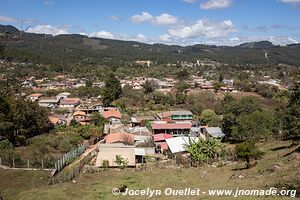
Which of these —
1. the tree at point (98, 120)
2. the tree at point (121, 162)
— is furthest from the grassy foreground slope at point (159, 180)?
the tree at point (98, 120)

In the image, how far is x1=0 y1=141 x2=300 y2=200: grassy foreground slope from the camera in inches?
703

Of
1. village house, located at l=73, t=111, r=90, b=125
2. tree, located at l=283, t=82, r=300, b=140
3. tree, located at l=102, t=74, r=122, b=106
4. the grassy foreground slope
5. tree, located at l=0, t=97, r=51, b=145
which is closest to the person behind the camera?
the grassy foreground slope

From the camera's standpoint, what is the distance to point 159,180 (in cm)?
2198

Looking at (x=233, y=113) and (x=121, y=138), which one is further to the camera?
(x=233, y=113)

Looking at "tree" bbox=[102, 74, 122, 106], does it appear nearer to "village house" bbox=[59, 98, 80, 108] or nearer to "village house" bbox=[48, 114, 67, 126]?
"village house" bbox=[59, 98, 80, 108]

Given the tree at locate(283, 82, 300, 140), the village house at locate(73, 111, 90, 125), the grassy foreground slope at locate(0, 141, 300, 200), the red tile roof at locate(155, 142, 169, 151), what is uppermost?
the tree at locate(283, 82, 300, 140)

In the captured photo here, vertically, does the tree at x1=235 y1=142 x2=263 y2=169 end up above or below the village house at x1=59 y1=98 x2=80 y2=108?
above

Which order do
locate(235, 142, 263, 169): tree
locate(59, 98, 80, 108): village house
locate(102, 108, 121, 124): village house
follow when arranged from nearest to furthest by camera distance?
locate(235, 142, 263, 169): tree < locate(102, 108, 121, 124): village house < locate(59, 98, 80, 108): village house

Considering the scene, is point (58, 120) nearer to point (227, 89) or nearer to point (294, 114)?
point (294, 114)

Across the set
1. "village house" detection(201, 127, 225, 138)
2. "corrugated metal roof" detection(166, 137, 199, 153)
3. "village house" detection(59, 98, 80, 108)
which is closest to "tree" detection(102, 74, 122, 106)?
"village house" detection(59, 98, 80, 108)

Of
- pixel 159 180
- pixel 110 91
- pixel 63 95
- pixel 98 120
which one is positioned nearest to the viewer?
pixel 159 180

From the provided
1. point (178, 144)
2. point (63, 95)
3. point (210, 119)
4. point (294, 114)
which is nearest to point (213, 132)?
point (178, 144)

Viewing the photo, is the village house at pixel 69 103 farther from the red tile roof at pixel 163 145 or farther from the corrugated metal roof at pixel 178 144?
the corrugated metal roof at pixel 178 144

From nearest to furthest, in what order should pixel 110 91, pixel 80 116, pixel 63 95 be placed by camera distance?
pixel 80 116 < pixel 110 91 < pixel 63 95
